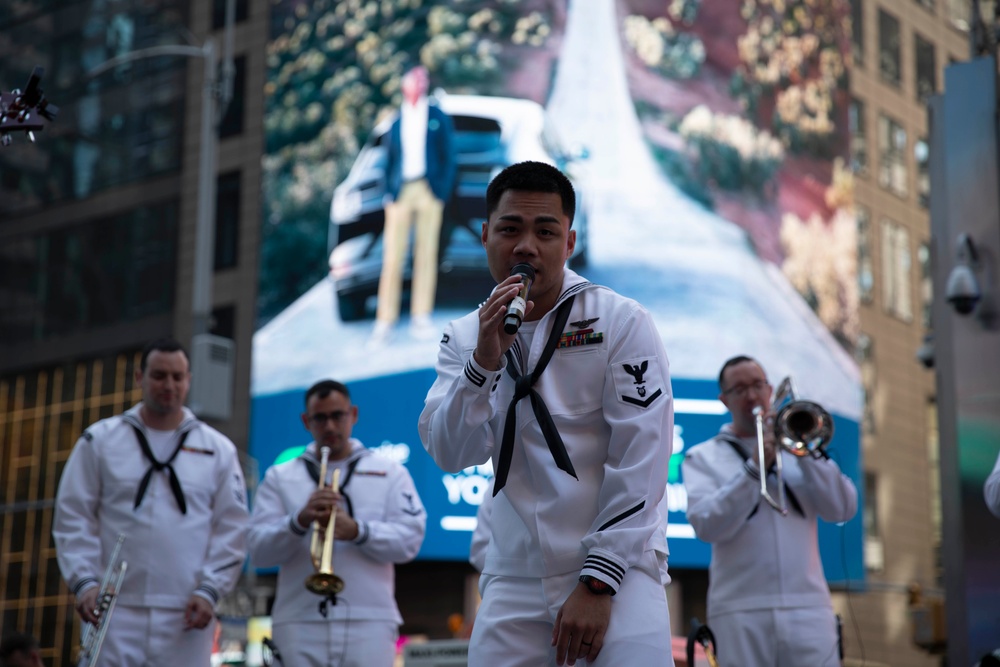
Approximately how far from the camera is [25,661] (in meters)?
9.50

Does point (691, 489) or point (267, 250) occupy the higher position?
point (267, 250)

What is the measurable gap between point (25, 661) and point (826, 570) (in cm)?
1917

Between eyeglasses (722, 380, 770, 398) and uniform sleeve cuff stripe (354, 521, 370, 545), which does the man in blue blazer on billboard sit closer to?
uniform sleeve cuff stripe (354, 521, 370, 545)

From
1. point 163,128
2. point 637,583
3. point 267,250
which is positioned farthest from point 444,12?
point 637,583

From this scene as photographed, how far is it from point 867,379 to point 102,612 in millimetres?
27684

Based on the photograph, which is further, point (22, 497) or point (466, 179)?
point (22, 497)

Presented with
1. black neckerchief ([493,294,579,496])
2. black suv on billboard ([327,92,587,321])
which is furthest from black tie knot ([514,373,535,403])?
black suv on billboard ([327,92,587,321])

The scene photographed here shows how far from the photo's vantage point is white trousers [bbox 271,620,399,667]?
8039 millimetres

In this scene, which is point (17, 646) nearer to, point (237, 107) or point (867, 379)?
point (237, 107)

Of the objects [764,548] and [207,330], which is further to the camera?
[207,330]

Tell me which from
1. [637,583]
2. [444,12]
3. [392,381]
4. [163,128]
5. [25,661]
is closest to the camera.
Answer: [637,583]

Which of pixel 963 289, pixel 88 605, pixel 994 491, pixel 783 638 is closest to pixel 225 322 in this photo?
pixel 963 289

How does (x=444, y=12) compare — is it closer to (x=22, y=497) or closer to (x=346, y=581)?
(x=22, y=497)

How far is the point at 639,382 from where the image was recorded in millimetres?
4547
